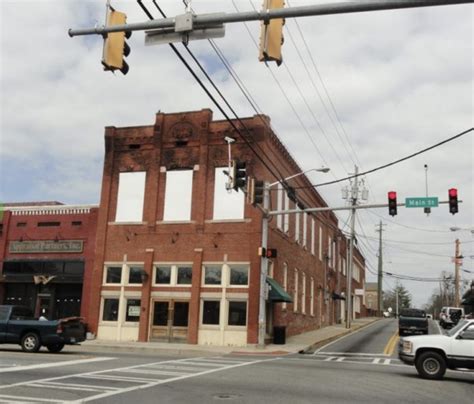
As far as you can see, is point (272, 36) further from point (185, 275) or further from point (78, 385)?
point (185, 275)

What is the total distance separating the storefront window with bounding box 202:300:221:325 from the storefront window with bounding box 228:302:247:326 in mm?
673

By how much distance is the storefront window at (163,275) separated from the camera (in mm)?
28891

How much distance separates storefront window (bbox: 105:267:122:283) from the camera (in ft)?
98.0

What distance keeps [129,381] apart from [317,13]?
9.06 metres

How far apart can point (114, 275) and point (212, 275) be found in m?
5.73


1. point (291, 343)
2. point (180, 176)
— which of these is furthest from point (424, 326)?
point (180, 176)

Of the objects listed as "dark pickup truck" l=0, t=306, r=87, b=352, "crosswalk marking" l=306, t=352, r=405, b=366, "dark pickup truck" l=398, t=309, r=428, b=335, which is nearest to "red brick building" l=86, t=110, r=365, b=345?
"crosswalk marking" l=306, t=352, r=405, b=366

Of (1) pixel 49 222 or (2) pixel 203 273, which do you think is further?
(1) pixel 49 222

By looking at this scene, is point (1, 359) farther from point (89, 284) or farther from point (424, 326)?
point (424, 326)

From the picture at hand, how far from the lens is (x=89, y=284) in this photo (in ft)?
99.1

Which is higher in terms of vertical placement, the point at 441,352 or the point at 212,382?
the point at 441,352

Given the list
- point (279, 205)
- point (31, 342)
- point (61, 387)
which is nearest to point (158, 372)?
point (61, 387)

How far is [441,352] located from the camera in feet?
48.5

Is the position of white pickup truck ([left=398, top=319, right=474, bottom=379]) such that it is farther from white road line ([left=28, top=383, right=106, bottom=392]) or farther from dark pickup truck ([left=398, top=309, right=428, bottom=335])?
dark pickup truck ([left=398, top=309, right=428, bottom=335])
